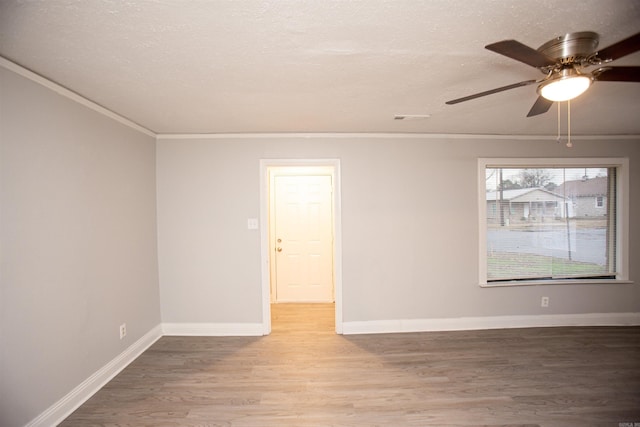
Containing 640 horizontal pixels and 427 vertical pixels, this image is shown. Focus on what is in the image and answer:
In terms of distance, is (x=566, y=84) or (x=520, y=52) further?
(x=566, y=84)

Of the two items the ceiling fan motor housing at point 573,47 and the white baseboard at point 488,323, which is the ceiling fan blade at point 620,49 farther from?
the white baseboard at point 488,323

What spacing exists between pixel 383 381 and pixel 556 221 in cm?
289

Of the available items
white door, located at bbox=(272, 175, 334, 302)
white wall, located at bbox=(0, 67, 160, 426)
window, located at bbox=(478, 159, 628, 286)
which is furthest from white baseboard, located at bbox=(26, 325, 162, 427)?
window, located at bbox=(478, 159, 628, 286)

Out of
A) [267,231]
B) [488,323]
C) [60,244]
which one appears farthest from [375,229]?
[60,244]

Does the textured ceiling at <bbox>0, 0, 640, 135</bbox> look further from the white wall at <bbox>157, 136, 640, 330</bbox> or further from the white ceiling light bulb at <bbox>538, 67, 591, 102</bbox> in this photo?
the white wall at <bbox>157, 136, 640, 330</bbox>

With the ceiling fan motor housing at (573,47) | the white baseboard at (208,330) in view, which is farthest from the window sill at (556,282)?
the white baseboard at (208,330)

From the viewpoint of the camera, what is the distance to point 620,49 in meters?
1.11

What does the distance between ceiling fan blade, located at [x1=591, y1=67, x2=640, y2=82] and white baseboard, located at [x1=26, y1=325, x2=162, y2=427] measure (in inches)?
144

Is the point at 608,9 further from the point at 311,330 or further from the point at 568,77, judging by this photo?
the point at 311,330

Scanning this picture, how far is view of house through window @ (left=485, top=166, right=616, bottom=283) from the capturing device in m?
3.12

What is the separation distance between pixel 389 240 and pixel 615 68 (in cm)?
216

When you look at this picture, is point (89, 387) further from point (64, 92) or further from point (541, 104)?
point (541, 104)

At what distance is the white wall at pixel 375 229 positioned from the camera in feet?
9.64

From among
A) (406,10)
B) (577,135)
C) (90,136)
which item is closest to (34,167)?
(90,136)
